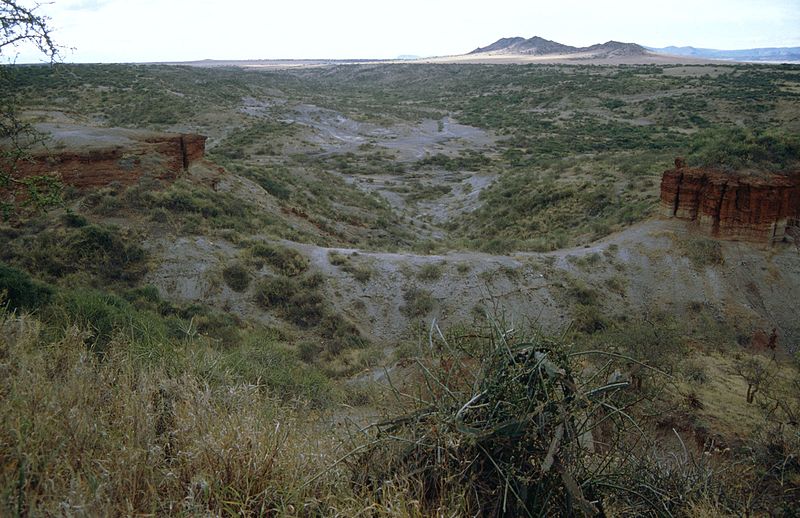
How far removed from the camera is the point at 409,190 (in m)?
33.6

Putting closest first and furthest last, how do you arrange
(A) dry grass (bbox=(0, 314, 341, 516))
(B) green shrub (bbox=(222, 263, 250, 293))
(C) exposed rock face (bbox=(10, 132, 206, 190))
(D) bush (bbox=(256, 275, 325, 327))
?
(A) dry grass (bbox=(0, 314, 341, 516)) → (D) bush (bbox=(256, 275, 325, 327)) → (B) green shrub (bbox=(222, 263, 250, 293)) → (C) exposed rock face (bbox=(10, 132, 206, 190))

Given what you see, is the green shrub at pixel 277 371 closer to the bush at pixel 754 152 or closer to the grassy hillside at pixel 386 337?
the grassy hillside at pixel 386 337

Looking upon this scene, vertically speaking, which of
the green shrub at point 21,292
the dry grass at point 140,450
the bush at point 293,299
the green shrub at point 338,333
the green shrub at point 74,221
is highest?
the dry grass at point 140,450

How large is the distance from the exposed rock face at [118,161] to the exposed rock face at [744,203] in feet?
58.8

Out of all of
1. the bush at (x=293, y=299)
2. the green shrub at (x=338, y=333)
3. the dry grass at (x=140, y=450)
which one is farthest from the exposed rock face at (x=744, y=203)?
the dry grass at (x=140, y=450)

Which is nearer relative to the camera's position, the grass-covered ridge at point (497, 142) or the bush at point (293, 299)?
the bush at point (293, 299)

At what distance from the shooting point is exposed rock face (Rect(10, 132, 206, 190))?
1578 centimetres

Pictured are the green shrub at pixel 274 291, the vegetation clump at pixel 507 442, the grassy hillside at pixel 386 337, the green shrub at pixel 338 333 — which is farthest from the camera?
the green shrub at pixel 274 291

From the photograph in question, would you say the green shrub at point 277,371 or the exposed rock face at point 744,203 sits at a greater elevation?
the exposed rock face at point 744,203

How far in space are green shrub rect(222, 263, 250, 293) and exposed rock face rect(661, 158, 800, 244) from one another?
14.7 meters

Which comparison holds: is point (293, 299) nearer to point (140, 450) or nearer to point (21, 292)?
point (21, 292)

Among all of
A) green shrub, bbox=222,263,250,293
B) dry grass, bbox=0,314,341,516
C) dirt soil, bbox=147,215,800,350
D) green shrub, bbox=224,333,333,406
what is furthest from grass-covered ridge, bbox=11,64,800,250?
dry grass, bbox=0,314,341,516

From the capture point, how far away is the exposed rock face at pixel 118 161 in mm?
15781

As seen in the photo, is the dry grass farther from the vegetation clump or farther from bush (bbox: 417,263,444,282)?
bush (bbox: 417,263,444,282)
